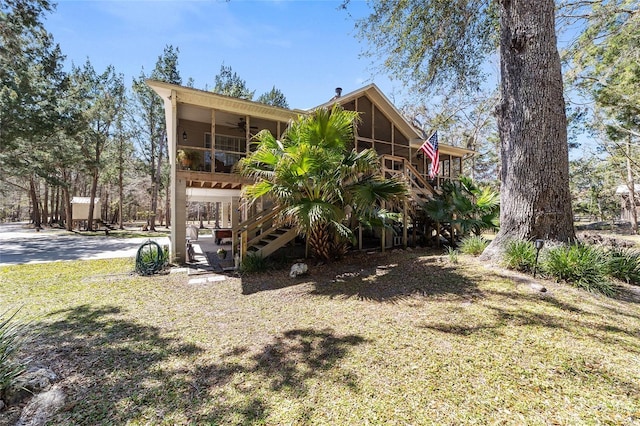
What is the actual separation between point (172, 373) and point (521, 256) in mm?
6341

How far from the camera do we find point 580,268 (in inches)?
197

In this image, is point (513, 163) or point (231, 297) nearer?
point (231, 297)

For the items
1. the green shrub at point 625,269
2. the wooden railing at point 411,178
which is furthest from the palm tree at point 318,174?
the green shrub at point 625,269

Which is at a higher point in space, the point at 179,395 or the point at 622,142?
the point at 622,142

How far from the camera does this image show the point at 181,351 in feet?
11.2

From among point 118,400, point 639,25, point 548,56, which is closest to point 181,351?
point 118,400

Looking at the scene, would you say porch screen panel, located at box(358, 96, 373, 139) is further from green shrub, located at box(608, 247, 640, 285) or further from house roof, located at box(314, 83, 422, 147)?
green shrub, located at box(608, 247, 640, 285)

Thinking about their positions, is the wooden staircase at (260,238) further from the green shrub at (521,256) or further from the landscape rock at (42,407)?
the green shrub at (521,256)

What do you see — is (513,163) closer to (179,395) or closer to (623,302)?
(623,302)

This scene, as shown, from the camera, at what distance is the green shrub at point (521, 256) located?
551cm

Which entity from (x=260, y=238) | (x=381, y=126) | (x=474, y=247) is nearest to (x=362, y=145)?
(x=381, y=126)

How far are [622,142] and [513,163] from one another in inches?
635

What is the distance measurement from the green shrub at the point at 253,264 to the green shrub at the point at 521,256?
5769 millimetres

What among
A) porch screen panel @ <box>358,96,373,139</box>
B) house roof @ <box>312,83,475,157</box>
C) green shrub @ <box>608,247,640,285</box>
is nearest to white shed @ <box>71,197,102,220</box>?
porch screen panel @ <box>358,96,373,139</box>
